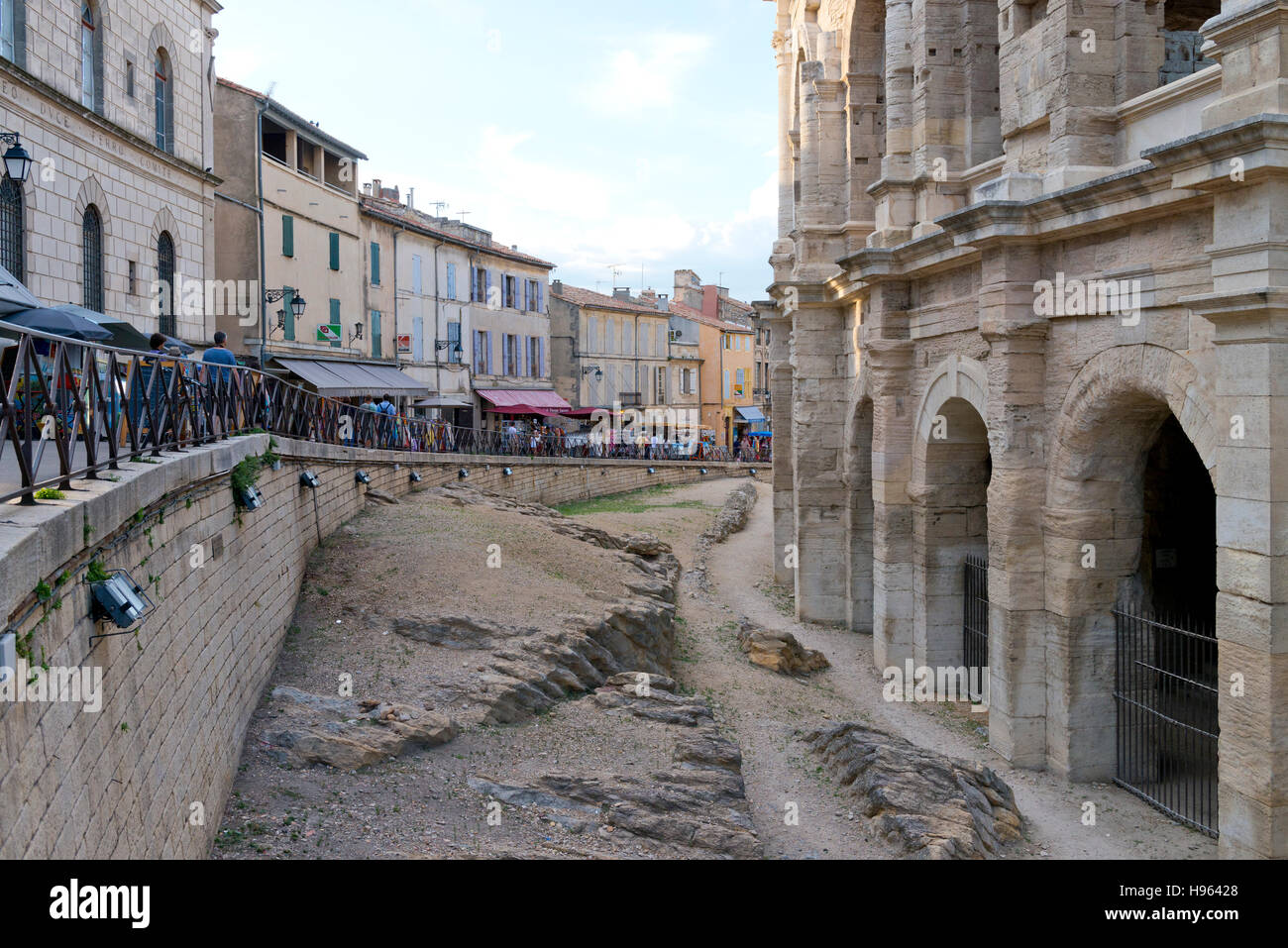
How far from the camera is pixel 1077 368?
1106 centimetres

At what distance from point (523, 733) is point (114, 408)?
4.93 meters

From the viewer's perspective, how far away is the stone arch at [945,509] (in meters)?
14.6

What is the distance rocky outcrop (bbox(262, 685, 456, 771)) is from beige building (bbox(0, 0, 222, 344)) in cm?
832

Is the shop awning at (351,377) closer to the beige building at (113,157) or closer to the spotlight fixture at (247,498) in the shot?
the beige building at (113,157)

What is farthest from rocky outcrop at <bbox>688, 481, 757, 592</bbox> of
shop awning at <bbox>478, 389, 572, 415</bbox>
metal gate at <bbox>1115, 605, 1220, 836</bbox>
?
metal gate at <bbox>1115, 605, 1220, 836</bbox>

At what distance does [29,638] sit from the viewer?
4.50m

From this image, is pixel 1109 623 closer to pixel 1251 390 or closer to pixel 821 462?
pixel 1251 390

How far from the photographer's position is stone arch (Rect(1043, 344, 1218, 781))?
429 inches

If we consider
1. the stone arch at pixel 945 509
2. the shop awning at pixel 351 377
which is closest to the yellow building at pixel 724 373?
the shop awning at pixel 351 377

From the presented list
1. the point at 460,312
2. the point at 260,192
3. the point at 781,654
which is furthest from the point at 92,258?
the point at 460,312

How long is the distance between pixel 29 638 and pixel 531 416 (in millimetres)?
39071
